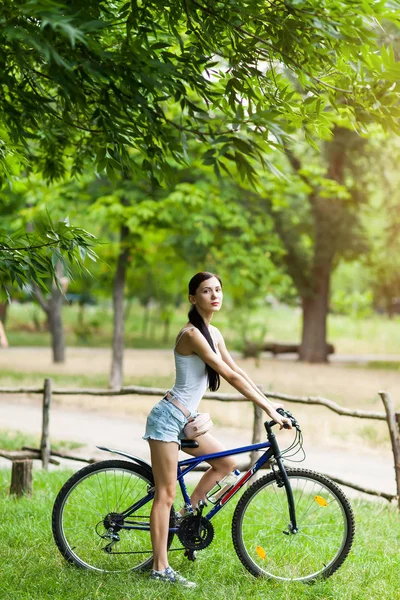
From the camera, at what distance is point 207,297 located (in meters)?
4.85

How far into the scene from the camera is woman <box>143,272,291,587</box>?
4699 millimetres

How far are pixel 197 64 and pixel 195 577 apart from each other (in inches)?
119

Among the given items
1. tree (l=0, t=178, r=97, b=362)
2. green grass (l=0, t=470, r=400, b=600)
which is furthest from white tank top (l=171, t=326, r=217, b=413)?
green grass (l=0, t=470, r=400, b=600)

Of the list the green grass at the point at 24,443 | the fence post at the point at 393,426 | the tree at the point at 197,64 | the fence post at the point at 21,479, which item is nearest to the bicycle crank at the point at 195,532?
the tree at the point at 197,64

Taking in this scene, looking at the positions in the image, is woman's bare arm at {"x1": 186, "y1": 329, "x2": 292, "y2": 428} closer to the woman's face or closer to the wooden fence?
the woman's face

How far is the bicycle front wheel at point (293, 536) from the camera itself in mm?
4910

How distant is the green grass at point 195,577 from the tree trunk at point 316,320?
21.8 meters

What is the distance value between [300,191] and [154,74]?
12.9m

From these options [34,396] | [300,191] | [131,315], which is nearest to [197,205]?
[300,191]

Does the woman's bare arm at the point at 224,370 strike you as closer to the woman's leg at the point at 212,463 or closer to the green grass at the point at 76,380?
the woman's leg at the point at 212,463

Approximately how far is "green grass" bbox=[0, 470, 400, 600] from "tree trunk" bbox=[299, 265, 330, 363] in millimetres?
21833

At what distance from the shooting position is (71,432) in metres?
12.5

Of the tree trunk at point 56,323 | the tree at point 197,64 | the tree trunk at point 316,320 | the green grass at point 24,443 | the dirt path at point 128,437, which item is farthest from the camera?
the tree trunk at point 316,320

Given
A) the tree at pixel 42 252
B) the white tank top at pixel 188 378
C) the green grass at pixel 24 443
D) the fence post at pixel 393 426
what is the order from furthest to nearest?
the green grass at pixel 24 443
the fence post at pixel 393 426
the tree at pixel 42 252
the white tank top at pixel 188 378
